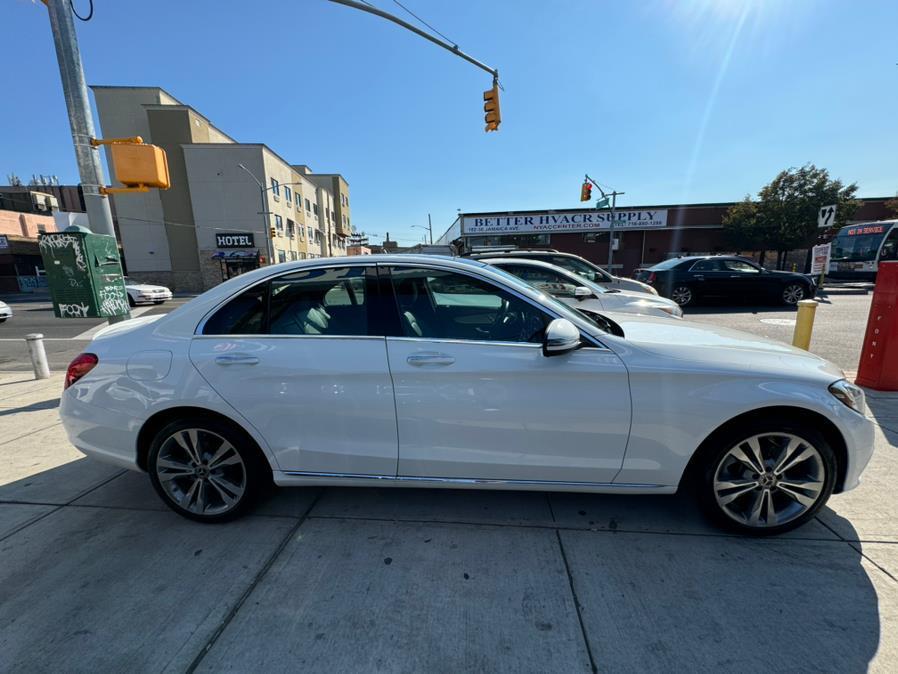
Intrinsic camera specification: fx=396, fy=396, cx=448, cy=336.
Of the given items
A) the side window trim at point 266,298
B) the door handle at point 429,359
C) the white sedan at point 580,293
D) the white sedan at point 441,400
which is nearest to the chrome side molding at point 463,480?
the white sedan at point 441,400

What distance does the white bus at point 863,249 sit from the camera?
17.9m

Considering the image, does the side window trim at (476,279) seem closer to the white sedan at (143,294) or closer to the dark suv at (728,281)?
the dark suv at (728,281)

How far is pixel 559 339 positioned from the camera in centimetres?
207

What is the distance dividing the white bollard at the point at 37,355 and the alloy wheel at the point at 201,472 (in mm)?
5238

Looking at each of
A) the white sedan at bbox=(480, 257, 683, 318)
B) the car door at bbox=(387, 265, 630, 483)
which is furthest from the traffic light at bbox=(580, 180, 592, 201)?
the car door at bbox=(387, 265, 630, 483)

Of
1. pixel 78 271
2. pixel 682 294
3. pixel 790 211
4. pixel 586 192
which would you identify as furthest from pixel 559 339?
pixel 790 211

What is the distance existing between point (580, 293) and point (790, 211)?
1224 inches

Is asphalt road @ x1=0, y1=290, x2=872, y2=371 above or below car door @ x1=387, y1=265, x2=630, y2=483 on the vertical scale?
below

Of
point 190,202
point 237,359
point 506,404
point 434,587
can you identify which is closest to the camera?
point 434,587

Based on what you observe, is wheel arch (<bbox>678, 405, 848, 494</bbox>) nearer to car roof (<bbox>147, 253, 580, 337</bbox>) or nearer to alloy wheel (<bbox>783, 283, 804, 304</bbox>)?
car roof (<bbox>147, 253, 580, 337</bbox>)

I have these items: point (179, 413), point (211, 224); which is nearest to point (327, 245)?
point (211, 224)

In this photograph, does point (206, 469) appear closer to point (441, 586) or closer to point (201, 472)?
point (201, 472)

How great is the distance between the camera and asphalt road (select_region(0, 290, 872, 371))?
7121 mm

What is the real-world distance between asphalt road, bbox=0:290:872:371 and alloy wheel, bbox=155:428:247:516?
6.61 m
